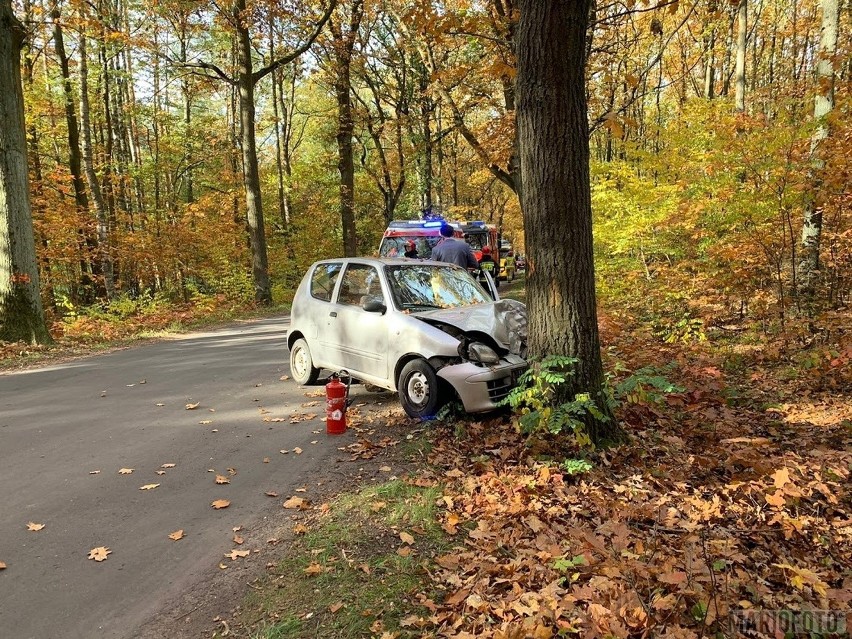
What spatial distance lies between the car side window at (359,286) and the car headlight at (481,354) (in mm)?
1519

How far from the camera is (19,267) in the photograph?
35.3ft

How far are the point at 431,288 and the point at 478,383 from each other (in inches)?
75.7

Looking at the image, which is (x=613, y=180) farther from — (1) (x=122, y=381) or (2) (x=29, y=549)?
(2) (x=29, y=549)

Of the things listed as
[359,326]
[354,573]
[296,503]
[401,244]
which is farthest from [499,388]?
[401,244]

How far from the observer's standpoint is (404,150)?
30047 millimetres

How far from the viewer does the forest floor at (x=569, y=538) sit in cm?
282

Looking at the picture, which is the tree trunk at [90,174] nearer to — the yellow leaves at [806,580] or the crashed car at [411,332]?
the crashed car at [411,332]

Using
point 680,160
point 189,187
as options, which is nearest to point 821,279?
point 680,160

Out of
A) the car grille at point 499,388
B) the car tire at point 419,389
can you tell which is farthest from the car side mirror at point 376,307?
the car grille at point 499,388

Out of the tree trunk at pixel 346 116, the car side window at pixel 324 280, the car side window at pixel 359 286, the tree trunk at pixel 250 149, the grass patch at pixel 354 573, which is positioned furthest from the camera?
the tree trunk at pixel 346 116

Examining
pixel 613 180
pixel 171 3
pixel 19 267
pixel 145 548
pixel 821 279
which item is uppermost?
pixel 171 3

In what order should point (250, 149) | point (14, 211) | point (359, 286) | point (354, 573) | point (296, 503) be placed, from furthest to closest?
point (250, 149)
point (14, 211)
point (359, 286)
point (296, 503)
point (354, 573)

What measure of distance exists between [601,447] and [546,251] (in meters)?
1.88

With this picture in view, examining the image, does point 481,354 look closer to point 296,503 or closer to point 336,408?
point 336,408
